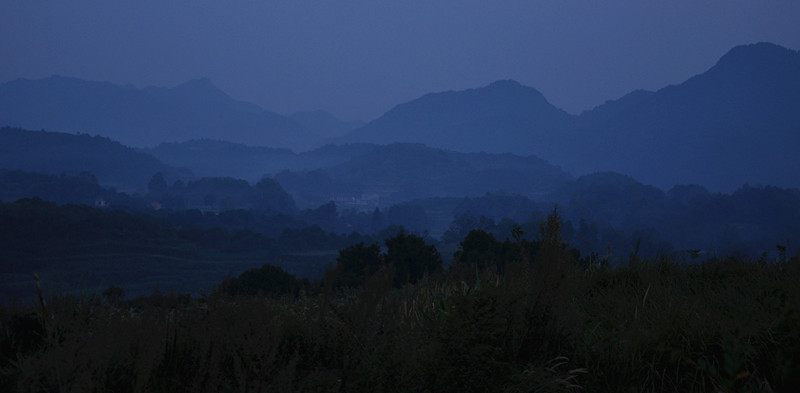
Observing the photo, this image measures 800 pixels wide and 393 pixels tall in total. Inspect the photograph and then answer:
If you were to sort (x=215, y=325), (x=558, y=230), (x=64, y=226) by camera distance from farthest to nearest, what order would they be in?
(x=64, y=226) → (x=558, y=230) → (x=215, y=325)

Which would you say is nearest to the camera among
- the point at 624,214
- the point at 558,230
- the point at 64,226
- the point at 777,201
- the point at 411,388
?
the point at 411,388

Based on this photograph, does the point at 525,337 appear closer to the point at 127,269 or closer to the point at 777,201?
the point at 127,269

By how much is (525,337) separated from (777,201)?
7719 inches

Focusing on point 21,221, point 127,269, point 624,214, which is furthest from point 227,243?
point 624,214

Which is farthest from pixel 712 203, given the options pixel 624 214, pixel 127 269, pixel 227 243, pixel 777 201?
pixel 127 269

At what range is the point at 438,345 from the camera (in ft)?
13.3

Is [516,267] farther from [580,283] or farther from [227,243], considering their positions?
[227,243]

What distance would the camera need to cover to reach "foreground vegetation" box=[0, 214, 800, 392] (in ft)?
12.1

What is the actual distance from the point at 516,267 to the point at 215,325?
2971mm

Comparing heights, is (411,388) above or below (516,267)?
below

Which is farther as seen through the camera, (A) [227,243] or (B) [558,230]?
(A) [227,243]

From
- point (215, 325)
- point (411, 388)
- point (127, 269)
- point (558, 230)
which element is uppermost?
point (558, 230)

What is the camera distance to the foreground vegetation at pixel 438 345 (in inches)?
146

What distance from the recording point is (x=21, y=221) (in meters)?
111
